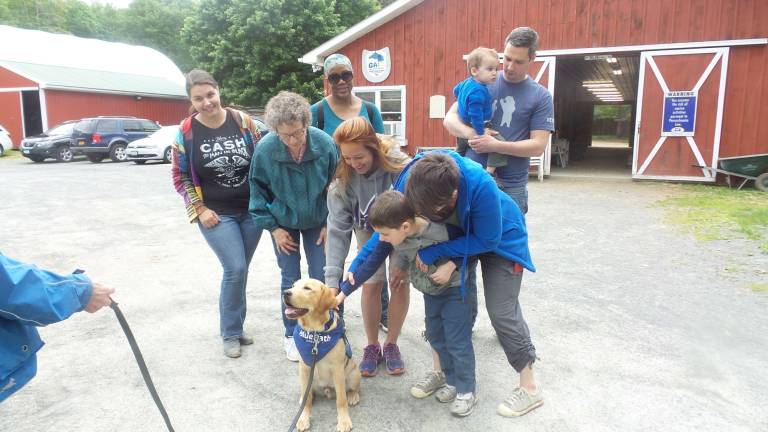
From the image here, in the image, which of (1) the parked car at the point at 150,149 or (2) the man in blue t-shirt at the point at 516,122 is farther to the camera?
(1) the parked car at the point at 150,149

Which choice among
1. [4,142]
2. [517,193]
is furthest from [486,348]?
[4,142]

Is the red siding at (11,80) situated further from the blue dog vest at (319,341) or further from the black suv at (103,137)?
the blue dog vest at (319,341)

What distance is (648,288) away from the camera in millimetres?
4879

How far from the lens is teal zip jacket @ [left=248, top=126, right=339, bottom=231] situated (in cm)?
331

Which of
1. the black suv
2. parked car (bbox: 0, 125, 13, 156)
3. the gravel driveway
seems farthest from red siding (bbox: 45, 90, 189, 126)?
the gravel driveway

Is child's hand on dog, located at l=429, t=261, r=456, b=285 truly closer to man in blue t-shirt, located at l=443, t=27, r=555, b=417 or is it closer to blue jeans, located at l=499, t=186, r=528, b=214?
man in blue t-shirt, located at l=443, t=27, r=555, b=417

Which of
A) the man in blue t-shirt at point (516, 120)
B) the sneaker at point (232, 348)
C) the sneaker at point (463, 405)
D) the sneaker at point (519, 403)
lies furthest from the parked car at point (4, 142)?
the sneaker at point (519, 403)

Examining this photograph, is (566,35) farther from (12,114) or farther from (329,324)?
(12,114)

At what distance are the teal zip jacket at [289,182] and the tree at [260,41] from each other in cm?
2198

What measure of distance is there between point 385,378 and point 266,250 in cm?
358

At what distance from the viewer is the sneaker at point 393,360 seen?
336cm

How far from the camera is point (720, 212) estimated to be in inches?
331

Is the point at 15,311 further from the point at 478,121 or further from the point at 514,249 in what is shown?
the point at 478,121

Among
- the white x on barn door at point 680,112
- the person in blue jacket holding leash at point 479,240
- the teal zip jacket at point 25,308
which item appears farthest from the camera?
the white x on barn door at point 680,112
